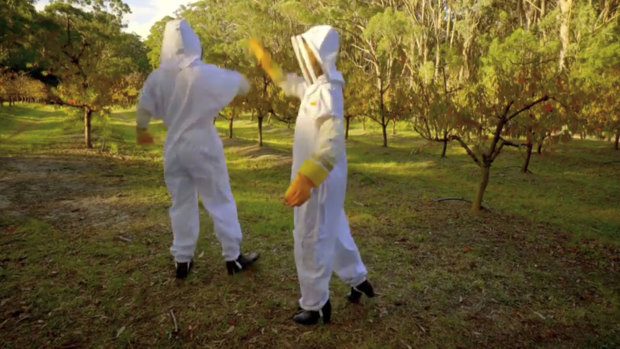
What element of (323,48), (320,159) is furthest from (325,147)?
(323,48)

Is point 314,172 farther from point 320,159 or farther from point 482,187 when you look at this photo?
point 482,187

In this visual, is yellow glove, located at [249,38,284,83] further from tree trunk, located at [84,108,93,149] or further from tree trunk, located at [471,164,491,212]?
tree trunk, located at [84,108,93,149]

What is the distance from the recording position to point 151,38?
185 ft

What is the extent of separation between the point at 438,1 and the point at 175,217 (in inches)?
1059

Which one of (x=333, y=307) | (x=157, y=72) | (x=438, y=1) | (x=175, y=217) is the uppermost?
(x=438, y=1)

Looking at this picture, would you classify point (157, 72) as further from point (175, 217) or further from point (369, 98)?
point (369, 98)

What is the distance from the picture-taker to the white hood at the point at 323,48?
2.71 meters

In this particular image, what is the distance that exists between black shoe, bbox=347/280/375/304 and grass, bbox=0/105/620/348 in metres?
0.10

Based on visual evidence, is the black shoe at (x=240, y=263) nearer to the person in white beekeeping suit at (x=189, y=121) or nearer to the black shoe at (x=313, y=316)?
the person in white beekeeping suit at (x=189, y=121)

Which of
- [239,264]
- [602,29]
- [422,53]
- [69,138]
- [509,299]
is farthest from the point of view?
[422,53]

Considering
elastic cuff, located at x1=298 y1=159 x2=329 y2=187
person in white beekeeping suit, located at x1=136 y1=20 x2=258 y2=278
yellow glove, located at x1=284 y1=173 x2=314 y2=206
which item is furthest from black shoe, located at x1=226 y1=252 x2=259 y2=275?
elastic cuff, located at x1=298 y1=159 x2=329 y2=187

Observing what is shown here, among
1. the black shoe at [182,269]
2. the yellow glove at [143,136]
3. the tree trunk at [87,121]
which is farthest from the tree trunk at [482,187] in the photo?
the tree trunk at [87,121]

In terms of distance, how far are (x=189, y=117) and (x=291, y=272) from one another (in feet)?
6.79

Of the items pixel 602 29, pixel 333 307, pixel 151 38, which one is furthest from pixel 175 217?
pixel 151 38
